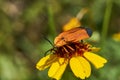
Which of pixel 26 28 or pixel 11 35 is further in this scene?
pixel 26 28

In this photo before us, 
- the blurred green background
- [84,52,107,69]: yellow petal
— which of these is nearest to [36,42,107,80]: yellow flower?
[84,52,107,69]: yellow petal

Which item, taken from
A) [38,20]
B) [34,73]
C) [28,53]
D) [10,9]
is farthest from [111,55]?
[10,9]

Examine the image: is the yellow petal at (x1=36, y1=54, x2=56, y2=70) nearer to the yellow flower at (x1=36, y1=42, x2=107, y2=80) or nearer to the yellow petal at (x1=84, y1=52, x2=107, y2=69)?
the yellow flower at (x1=36, y1=42, x2=107, y2=80)

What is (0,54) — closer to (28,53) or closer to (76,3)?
(28,53)

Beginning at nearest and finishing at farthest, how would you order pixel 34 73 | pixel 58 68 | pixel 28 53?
1. pixel 58 68
2. pixel 34 73
3. pixel 28 53

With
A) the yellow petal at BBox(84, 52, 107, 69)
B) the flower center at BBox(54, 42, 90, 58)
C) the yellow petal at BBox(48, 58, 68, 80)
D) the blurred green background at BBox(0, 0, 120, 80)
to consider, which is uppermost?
the blurred green background at BBox(0, 0, 120, 80)

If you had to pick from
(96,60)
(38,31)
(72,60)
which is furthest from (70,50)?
(38,31)
